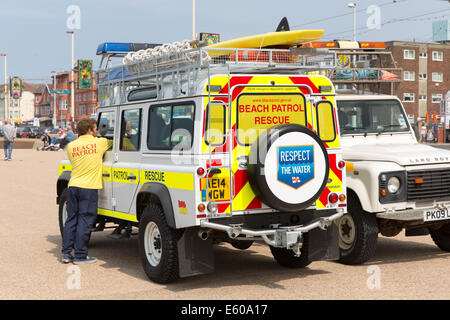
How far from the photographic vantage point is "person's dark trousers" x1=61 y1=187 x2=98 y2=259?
8648mm

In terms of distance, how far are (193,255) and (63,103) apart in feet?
450

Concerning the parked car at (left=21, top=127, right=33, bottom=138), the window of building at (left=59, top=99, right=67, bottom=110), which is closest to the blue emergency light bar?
the parked car at (left=21, top=127, right=33, bottom=138)

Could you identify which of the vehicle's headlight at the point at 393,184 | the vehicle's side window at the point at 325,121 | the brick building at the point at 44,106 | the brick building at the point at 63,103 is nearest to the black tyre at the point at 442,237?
the vehicle's headlight at the point at 393,184

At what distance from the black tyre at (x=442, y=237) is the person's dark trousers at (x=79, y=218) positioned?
4564 millimetres

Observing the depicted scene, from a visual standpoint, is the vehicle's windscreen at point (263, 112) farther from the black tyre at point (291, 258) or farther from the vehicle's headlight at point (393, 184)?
the vehicle's headlight at point (393, 184)

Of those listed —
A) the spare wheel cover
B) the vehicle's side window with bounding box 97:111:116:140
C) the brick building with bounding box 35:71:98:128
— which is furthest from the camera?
the brick building with bounding box 35:71:98:128

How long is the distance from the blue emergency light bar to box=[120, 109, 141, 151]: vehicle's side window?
112cm

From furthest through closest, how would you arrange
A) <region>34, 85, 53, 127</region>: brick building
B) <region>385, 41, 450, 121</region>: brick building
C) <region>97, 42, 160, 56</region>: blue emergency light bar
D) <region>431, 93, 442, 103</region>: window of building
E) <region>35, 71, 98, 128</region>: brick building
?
<region>34, 85, 53, 127</region>: brick building
<region>35, 71, 98, 128</region>: brick building
<region>431, 93, 442, 103</region>: window of building
<region>385, 41, 450, 121</region>: brick building
<region>97, 42, 160, 56</region>: blue emergency light bar

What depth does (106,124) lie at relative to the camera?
30.5 feet

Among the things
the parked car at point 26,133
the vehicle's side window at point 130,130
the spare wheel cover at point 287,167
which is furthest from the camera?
the parked car at point 26,133

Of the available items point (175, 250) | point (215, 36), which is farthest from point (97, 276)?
point (215, 36)

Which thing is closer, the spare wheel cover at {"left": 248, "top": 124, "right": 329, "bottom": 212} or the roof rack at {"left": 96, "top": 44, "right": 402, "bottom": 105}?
the spare wheel cover at {"left": 248, "top": 124, "right": 329, "bottom": 212}

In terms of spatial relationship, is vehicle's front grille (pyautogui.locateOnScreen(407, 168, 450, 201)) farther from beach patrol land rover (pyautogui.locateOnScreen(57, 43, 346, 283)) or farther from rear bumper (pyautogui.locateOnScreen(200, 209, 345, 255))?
rear bumper (pyautogui.locateOnScreen(200, 209, 345, 255))

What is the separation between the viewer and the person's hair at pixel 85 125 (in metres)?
8.76
